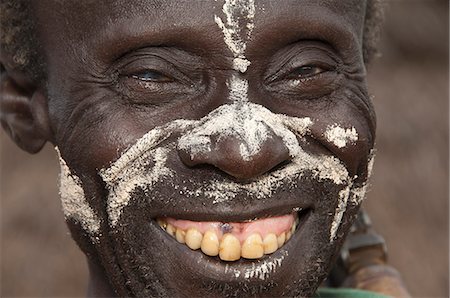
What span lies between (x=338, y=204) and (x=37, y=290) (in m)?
4.29

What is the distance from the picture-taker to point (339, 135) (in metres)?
2.69

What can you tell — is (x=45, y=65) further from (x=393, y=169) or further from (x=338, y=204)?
(x=393, y=169)

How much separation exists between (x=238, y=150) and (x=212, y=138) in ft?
0.23

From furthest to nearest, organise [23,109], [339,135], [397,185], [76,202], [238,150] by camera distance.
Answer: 1. [397,185]
2. [23,109]
3. [76,202]
4. [339,135]
5. [238,150]

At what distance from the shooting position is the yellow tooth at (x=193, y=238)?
2.58m

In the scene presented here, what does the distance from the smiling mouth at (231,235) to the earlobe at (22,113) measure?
521 mm

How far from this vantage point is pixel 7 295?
22.3 ft

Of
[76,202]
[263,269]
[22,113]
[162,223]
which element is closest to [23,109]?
[22,113]

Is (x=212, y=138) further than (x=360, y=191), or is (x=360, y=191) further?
(x=360, y=191)

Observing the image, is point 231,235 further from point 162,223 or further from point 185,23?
point 185,23

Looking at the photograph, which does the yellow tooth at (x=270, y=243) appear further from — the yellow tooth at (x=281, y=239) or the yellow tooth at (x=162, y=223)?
the yellow tooth at (x=162, y=223)

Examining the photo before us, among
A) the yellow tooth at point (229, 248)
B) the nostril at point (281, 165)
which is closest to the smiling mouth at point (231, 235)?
the yellow tooth at point (229, 248)

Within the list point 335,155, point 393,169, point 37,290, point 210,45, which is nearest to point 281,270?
point 335,155

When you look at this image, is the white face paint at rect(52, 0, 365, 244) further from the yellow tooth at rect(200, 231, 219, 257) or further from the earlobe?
the earlobe
